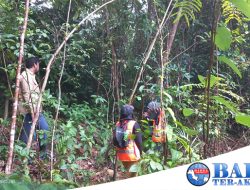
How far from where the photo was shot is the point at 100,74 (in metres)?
5.42

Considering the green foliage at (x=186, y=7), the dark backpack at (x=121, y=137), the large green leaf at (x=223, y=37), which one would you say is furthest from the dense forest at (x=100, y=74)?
the large green leaf at (x=223, y=37)

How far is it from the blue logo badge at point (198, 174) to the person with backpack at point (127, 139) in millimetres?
1824

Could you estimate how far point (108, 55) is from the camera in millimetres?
5922

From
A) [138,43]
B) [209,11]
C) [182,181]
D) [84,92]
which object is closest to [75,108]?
[84,92]

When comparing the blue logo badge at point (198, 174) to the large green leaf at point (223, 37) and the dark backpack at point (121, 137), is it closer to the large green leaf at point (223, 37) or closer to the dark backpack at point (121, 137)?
the large green leaf at point (223, 37)

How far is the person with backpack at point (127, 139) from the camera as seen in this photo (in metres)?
3.47

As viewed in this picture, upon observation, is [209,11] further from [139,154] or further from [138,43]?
[139,154]

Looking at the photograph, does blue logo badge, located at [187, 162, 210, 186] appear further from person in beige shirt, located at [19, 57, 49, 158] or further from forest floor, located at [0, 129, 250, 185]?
person in beige shirt, located at [19, 57, 49, 158]

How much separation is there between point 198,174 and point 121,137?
1917 millimetres

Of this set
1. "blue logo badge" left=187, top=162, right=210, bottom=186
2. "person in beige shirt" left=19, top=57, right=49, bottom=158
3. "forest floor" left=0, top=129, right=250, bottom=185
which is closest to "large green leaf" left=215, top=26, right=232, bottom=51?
"blue logo badge" left=187, top=162, right=210, bottom=186

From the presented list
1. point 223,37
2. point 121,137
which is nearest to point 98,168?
point 121,137

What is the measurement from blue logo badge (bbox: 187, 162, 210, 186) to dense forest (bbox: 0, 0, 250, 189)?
2.69ft

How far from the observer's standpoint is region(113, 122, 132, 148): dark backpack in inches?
136

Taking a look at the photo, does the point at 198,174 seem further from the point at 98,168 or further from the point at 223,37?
the point at 98,168
